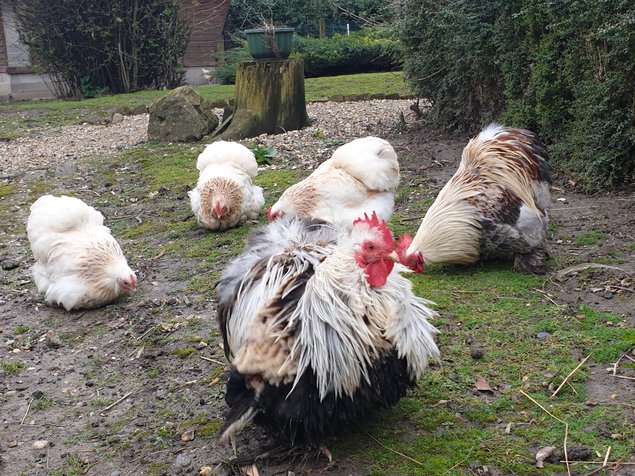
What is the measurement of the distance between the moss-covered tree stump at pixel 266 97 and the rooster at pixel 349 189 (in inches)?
217

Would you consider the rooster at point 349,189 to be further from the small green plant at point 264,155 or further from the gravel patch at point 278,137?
the small green plant at point 264,155

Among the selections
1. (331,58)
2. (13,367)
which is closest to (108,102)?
(331,58)

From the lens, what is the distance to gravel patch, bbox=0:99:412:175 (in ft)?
34.8

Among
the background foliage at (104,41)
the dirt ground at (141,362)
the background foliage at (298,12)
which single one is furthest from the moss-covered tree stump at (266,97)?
the background foliage at (298,12)

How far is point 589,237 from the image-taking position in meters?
5.86

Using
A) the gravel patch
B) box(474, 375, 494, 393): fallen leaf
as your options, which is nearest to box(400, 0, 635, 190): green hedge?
the gravel patch

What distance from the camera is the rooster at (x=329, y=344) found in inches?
125

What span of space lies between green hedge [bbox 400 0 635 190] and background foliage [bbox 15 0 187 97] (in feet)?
37.3

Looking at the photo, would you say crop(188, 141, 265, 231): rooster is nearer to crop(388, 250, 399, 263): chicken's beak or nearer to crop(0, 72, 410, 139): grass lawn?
crop(388, 250, 399, 263): chicken's beak

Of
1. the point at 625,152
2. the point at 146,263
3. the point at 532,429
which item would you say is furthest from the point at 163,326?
the point at 625,152

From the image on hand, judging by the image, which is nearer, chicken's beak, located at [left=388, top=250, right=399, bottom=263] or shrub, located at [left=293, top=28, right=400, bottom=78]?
chicken's beak, located at [left=388, top=250, right=399, bottom=263]

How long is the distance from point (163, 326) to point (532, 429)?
278cm

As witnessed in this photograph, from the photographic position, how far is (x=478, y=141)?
231 inches

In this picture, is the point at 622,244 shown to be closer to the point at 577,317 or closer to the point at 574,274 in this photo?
the point at 574,274
